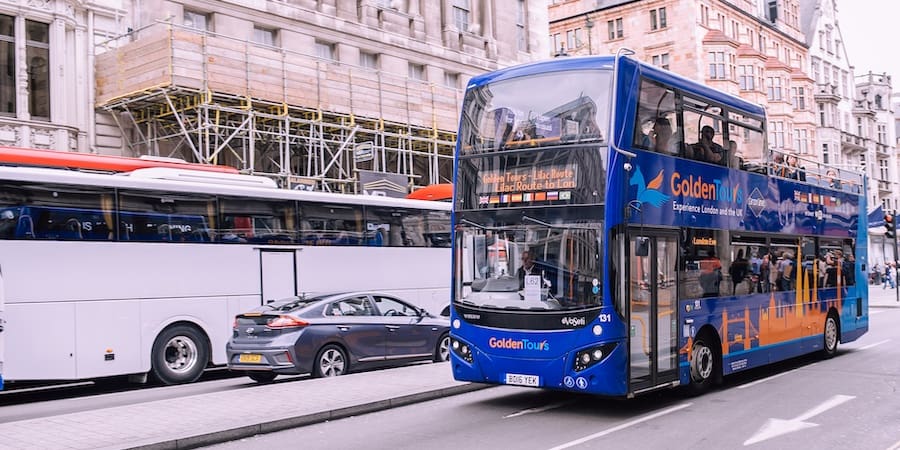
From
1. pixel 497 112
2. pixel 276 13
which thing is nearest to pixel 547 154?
pixel 497 112

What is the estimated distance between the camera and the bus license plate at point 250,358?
14156mm

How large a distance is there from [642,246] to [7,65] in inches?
695

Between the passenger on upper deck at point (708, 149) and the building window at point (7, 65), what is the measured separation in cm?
1716

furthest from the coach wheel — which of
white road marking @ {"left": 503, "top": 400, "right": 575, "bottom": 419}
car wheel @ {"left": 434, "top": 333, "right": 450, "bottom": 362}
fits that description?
car wheel @ {"left": 434, "top": 333, "right": 450, "bottom": 362}

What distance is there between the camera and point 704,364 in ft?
39.9

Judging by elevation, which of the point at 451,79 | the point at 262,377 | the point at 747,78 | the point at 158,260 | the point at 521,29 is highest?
the point at 747,78

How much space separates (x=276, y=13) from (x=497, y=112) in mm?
18401

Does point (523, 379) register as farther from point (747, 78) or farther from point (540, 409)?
point (747, 78)

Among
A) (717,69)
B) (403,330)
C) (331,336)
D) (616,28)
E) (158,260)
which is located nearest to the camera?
(331,336)

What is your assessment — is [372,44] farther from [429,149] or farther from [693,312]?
[693,312]

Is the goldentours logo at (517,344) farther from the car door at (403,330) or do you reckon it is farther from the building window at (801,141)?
the building window at (801,141)

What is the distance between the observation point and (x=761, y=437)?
30.1ft

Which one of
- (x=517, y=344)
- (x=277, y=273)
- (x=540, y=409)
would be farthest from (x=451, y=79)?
(x=517, y=344)

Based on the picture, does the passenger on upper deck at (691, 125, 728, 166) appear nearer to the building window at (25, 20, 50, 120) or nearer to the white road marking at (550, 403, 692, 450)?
the white road marking at (550, 403, 692, 450)
